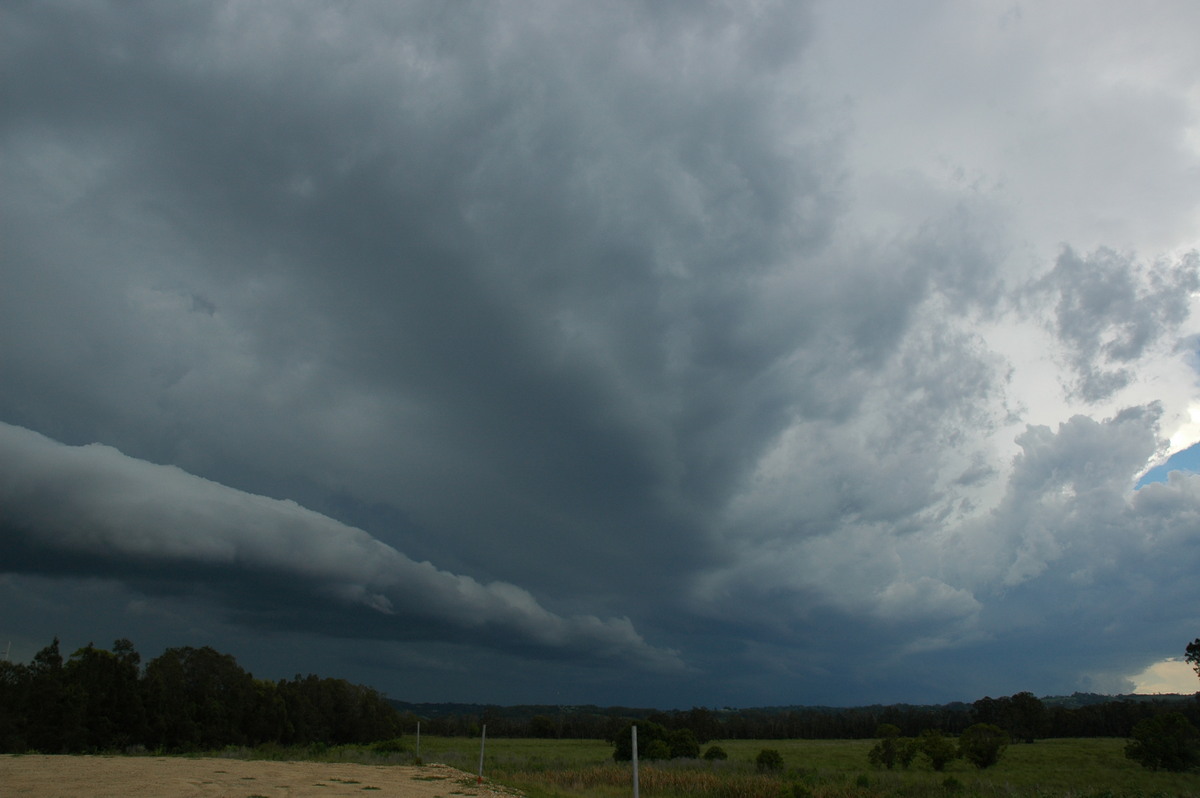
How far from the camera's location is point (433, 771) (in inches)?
1668

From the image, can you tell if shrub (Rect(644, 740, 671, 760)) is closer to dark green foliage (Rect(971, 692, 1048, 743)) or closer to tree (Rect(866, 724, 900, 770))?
tree (Rect(866, 724, 900, 770))

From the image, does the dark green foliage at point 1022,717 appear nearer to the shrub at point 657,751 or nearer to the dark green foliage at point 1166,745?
the dark green foliage at point 1166,745

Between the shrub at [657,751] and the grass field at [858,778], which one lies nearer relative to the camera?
the grass field at [858,778]

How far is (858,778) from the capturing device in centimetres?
4891

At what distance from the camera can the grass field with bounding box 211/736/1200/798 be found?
40250 millimetres

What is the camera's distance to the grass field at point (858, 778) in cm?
4025

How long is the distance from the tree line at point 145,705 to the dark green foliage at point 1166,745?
8475 cm

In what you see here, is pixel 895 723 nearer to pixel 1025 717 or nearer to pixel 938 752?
pixel 1025 717

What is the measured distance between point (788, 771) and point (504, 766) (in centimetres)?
2432

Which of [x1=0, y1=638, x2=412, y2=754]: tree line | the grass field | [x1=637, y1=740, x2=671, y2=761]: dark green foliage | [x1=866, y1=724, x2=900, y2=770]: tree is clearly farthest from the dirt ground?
[x1=866, y1=724, x2=900, y2=770]: tree

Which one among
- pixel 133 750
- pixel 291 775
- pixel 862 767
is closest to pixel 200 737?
pixel 133 750

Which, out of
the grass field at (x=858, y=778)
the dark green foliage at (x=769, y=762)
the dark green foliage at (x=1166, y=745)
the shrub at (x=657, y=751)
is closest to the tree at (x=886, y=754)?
the grass field at (x=858, y=778)

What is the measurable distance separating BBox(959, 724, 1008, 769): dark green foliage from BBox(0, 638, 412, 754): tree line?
71.8m

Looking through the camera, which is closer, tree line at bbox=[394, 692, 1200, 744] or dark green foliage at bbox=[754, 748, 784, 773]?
dark green foliage at bbox=[754, 748, 784, 773]
